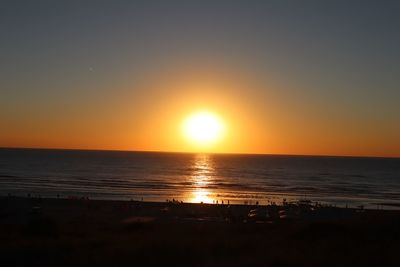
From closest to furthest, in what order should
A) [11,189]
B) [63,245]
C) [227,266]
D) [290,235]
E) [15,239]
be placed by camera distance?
[227,266]
[63,245]
[15,239]
[290,235]
[11,189]

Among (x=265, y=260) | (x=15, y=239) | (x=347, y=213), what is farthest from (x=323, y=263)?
(x=347, y=213)

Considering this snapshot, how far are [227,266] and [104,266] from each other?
356 cm

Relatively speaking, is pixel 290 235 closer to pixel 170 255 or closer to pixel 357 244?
pixel 357 244

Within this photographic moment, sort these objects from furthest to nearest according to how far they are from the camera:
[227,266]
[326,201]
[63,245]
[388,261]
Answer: [326,201] < [63,245] < [388,261] < [227,266]

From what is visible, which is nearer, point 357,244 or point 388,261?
point 388,261

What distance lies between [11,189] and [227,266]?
65.0 metres

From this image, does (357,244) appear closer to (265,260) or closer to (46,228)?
(265,260)

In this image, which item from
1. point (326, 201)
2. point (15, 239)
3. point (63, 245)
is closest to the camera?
point (63, 245)

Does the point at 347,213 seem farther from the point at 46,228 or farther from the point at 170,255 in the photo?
the point at 170,255

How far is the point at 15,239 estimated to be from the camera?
20.5m

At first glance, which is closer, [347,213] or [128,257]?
[128,257]

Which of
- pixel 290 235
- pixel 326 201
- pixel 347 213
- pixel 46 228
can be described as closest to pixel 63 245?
pixel 46 228

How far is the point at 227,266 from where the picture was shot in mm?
14703

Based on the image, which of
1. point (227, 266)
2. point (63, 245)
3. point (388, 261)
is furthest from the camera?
point (63, 245)
